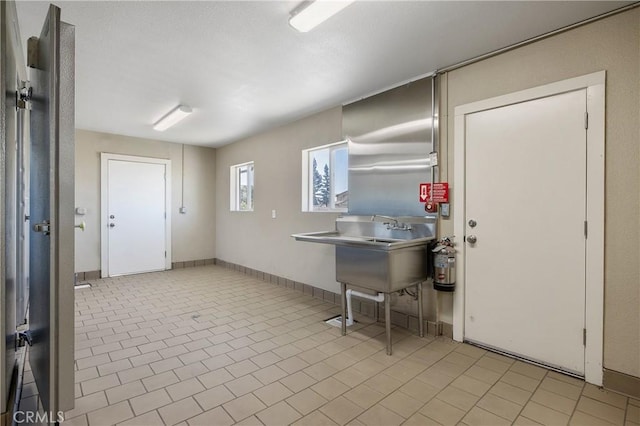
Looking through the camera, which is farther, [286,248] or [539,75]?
[286,248]

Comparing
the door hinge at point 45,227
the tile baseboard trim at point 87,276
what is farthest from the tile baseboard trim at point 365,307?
the door hinge at point 45,227

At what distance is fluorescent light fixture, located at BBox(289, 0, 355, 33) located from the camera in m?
1.87

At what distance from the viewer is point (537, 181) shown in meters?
2.42

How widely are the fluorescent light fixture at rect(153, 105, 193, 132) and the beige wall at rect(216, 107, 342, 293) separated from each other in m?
1.40

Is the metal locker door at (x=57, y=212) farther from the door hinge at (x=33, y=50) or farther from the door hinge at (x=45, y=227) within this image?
the door hinge at (x=33, y=50)

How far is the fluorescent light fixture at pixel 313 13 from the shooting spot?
1.87 metres

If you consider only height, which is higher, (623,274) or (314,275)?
(623,274)

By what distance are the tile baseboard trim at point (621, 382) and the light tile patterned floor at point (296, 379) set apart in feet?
0.17

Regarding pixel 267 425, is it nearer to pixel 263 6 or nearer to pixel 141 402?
pixel 141 402

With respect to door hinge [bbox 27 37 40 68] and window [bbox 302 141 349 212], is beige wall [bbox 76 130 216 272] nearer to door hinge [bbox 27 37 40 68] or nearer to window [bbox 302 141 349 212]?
window [bbox 302 141 349 212]

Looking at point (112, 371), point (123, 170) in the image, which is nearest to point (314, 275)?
point (112, 371)

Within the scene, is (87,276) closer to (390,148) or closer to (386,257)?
(386,257)

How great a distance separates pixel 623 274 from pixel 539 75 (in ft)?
5.07

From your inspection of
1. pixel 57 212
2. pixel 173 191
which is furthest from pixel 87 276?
pixel 57 212
